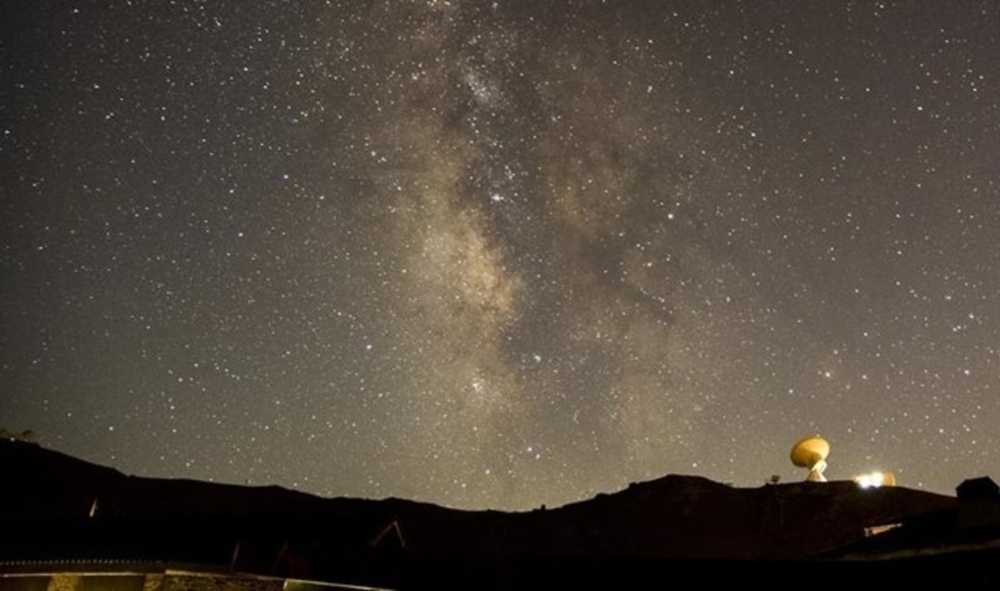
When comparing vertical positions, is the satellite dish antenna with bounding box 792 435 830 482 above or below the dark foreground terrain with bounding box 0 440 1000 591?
above

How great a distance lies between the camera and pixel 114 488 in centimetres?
3862

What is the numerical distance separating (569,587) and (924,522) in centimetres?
890

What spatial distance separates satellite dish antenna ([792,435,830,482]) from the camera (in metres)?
28.0

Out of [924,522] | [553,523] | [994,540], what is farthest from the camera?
[553,523]

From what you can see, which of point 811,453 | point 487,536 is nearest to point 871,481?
point 811,453

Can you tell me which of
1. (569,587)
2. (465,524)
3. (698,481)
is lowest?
(569,587)

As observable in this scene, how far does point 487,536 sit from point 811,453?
50.4 ft

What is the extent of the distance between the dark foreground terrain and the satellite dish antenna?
13.8ft

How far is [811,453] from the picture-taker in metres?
28.0

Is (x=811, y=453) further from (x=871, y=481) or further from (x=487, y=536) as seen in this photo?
(x=487, y=536)

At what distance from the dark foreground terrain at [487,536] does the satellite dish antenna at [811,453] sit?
4204 mm

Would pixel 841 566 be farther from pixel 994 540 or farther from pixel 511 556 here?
pixel 994 540

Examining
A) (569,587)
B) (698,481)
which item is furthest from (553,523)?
(569,587)

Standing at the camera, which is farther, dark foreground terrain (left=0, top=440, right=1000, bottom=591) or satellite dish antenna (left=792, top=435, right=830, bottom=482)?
satellite dish antenna (left=792, top=435, right=830, bottom=482)
